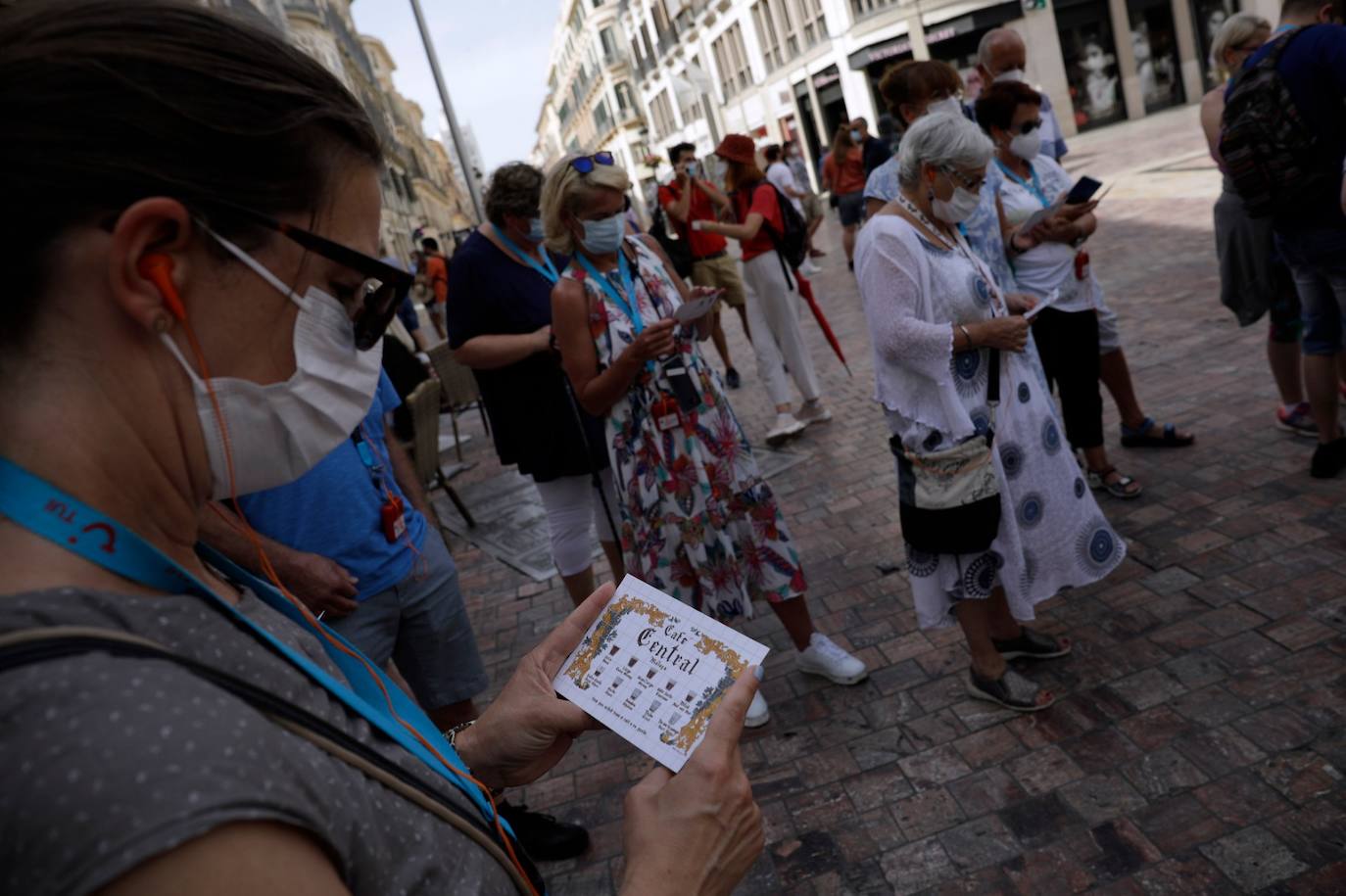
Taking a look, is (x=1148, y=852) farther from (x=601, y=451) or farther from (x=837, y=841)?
(x=601, y=451)

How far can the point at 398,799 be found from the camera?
96 cm

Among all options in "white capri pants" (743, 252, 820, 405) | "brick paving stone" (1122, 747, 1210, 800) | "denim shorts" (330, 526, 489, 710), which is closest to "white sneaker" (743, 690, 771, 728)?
"denim shorts" (330, 526, 489, 710)

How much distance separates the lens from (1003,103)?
408 centimetres

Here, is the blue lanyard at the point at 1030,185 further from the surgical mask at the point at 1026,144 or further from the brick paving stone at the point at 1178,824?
the brick paving stone at the point at 1178,824

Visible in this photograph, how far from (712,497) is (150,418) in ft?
8.23

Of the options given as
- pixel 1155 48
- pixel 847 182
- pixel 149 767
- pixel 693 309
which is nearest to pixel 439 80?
pixel 847 182

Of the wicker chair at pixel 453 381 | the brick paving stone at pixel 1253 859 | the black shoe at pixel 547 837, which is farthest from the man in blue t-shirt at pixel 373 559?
the wicker chair at pixel 453 381

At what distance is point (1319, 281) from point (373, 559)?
163 inches

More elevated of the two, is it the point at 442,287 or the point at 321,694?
the point at 442,287

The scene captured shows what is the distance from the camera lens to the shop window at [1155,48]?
89.6 ft

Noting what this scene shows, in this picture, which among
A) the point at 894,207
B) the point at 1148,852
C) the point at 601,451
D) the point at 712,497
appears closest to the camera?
the point at 1148,852

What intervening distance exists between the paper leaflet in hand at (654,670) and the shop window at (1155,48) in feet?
103

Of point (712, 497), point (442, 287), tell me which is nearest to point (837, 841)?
point (712, 497)

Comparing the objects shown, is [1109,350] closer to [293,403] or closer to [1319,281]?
[1319,281]
